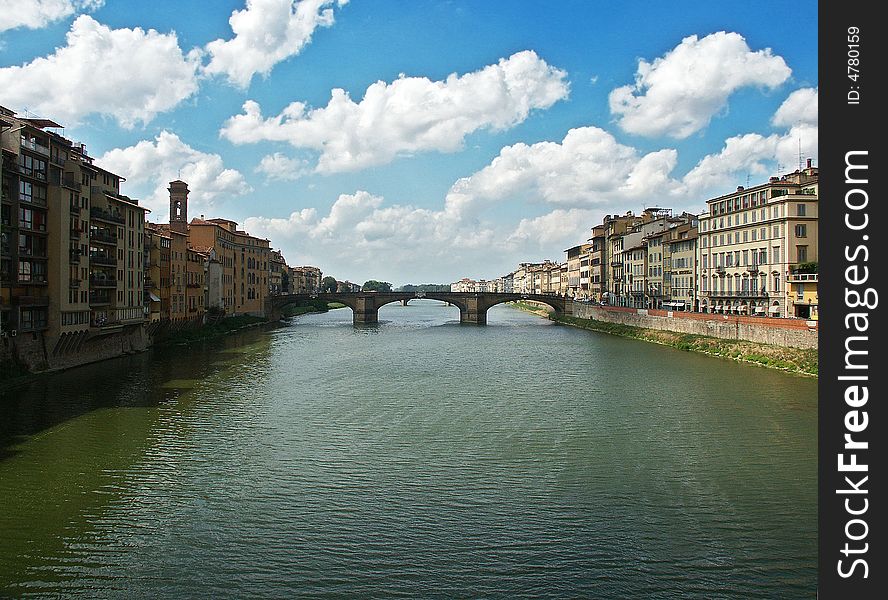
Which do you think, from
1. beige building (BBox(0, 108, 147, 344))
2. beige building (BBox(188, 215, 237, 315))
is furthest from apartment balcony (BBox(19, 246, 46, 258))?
beige building (BBox(188, 215, 237, 315))

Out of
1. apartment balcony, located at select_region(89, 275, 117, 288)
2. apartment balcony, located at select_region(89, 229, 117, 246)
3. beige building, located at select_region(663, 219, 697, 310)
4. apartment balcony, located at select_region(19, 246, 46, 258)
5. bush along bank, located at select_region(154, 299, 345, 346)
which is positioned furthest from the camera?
beige building, located at select_region(663, 219, 697, 310)

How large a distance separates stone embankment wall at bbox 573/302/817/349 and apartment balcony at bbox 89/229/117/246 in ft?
125

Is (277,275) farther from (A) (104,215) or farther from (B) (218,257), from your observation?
(A) (104,215)

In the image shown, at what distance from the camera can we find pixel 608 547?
13.2 m

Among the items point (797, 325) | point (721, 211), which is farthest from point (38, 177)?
point (721, 211)

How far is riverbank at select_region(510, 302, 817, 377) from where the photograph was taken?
3591cm

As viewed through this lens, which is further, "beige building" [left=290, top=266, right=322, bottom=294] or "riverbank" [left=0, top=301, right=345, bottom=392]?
"beige building" [left=290, top=266, right=322, bottom=294]

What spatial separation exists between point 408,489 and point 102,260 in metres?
28.8

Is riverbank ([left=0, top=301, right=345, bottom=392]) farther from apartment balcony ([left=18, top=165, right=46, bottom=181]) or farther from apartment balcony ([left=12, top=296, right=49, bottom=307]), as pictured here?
apartment balcony ([left=18, top=165, right=46, bottom=181])

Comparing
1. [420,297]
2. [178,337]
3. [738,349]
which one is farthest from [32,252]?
[420,297]

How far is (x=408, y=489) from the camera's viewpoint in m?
16.7

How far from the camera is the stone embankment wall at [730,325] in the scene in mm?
37531
